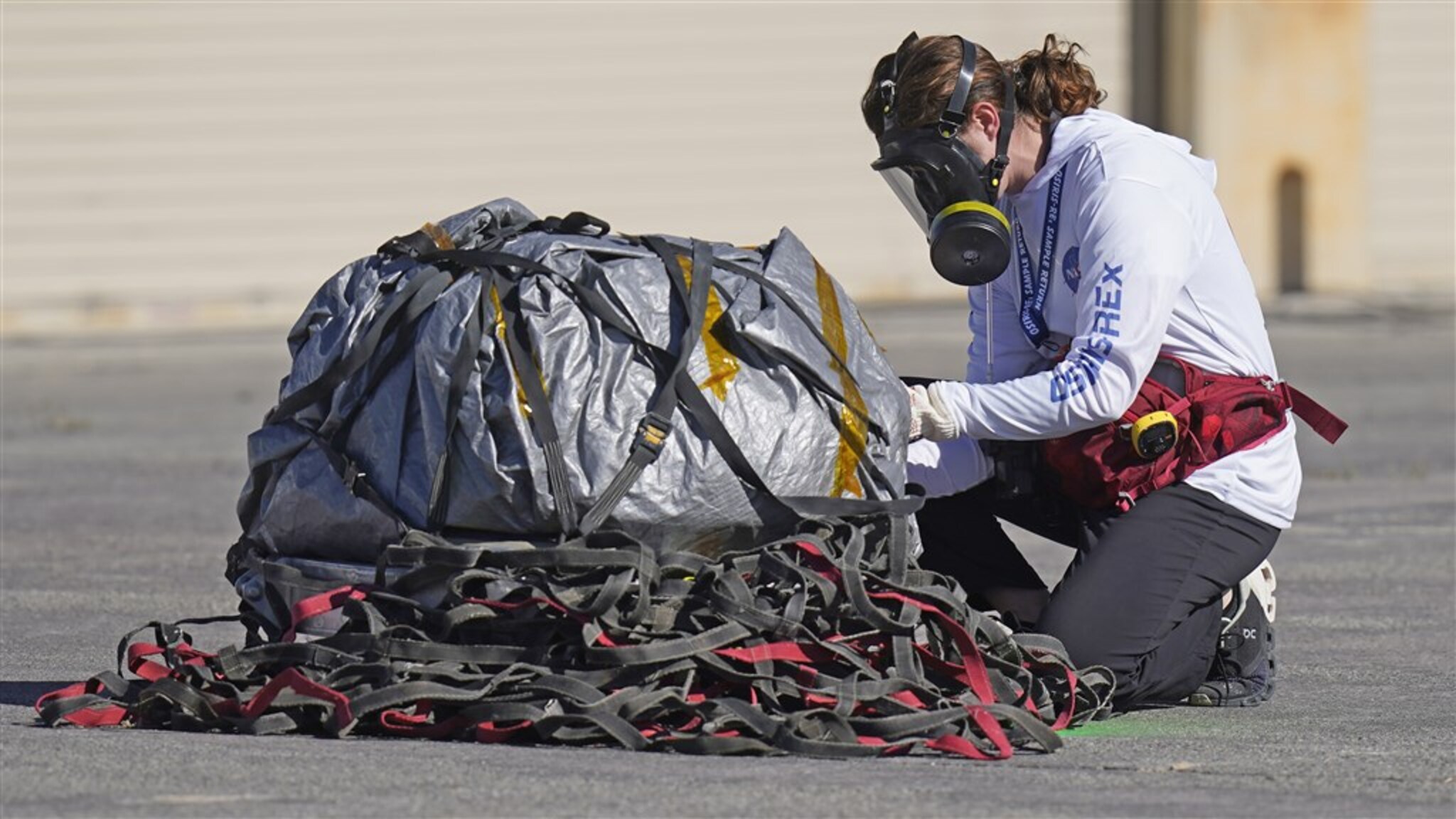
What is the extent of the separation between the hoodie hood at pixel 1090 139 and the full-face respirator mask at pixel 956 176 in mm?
98

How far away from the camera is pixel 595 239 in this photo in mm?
4898

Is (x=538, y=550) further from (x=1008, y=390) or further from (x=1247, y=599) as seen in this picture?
(x=1247, y=599)

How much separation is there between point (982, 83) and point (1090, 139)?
25 cm

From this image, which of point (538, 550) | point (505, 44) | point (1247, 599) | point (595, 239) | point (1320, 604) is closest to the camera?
point (538, 550)

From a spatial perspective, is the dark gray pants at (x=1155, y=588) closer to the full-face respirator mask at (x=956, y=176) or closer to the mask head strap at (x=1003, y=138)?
the full-face respirator mask at (x=956, y=176)

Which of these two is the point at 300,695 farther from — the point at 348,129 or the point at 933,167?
the point at 348,129

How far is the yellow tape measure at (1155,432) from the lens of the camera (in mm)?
4980

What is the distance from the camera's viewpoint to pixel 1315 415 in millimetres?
5301

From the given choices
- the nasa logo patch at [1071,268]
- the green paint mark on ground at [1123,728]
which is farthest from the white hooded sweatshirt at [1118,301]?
the green paint mark on ground at [1123,728]

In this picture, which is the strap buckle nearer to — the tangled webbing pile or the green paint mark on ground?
the tangled webbing pile

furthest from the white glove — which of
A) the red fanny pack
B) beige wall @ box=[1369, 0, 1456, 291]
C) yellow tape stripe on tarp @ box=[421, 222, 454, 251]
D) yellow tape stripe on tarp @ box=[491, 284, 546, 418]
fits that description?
beige wall @ box=[1369, 0, 1456, 291]

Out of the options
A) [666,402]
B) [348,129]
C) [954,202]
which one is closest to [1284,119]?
[348,129]

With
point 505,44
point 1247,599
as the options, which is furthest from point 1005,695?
point 505,44

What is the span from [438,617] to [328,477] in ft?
1.33
